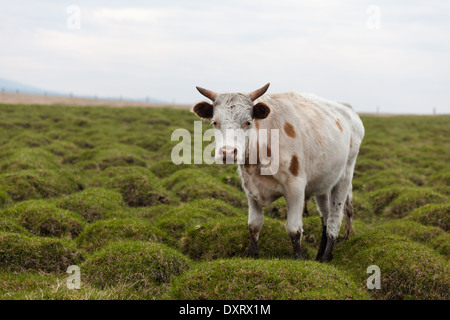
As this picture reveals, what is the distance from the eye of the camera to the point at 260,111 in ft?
21.2

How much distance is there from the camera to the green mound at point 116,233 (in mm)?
7680

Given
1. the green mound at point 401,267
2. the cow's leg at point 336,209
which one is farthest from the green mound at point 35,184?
the green mound at point 401,267

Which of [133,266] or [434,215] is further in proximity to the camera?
[434,215]

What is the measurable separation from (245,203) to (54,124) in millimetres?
20461

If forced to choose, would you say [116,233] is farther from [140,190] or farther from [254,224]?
[140,190]

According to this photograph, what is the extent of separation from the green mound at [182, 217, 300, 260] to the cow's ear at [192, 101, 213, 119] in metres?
2.57

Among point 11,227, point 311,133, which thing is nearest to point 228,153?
point 311,133

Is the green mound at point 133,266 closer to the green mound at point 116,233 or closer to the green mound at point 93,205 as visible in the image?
the green mound at point 116,233

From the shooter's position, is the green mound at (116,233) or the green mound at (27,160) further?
the green mound at (27,160)

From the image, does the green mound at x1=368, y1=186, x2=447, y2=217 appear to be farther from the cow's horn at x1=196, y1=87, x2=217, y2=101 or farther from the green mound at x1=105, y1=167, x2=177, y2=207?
the cow's horn at x1=196, y1=87, x2=217, y2=101

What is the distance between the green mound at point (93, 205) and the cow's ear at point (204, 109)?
4.02 meters

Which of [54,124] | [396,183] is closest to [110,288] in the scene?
[396,183]

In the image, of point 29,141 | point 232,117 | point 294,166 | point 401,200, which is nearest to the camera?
point 232,117

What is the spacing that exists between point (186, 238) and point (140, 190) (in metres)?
4.04
